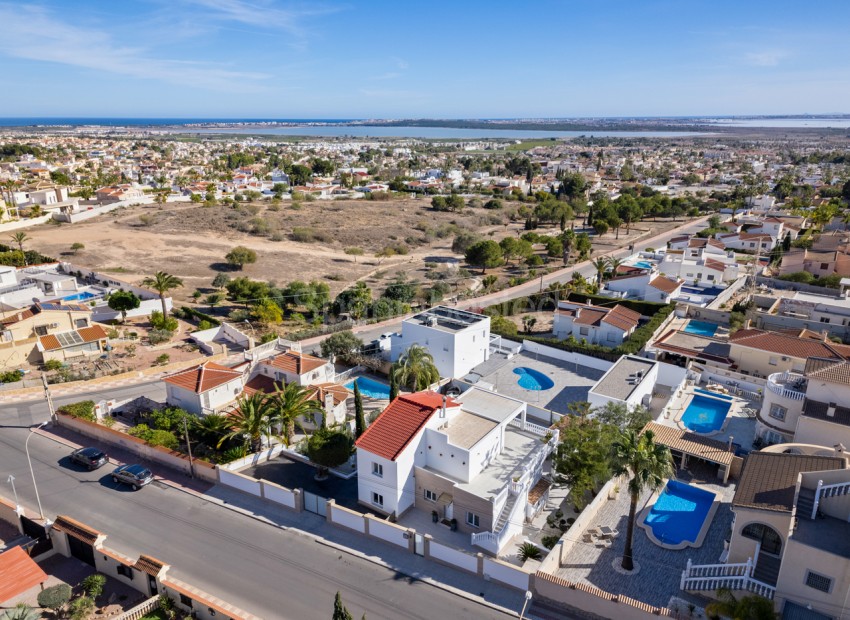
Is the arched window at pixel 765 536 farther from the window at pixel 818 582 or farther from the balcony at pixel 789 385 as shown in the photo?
the balcony at pixel 789 385

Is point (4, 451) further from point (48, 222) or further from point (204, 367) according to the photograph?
point (48, 222)

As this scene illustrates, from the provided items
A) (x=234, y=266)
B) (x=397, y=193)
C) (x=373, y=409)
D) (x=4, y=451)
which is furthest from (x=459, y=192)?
(x=4, y=451)

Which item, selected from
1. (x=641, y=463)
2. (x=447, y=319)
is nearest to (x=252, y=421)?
(x=447, y=319)

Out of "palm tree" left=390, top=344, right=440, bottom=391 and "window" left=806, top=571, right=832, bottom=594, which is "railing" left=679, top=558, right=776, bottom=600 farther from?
"palm tree" left=390, top=344, right=440, bottom=391

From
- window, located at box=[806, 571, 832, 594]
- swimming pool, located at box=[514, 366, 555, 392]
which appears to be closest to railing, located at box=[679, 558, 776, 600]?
window, located at box=[806, 571, 832, 594]

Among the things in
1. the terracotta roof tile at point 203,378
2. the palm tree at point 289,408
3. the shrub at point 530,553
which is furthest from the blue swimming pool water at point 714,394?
the terracotta roof tile at point 203,378

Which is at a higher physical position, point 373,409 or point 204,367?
point 204,367

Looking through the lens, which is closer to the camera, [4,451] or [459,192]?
[4,451]
